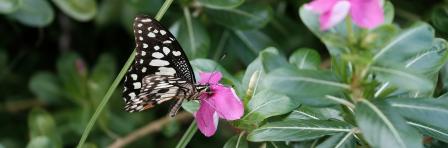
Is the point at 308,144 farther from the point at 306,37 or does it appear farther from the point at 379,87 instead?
the point at 306,37

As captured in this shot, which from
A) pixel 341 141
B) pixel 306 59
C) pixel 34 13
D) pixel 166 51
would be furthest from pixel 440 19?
pixel 34 13

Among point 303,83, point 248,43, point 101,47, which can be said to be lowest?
point 101,47

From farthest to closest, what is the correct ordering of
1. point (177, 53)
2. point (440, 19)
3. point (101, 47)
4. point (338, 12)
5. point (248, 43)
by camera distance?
point (101, 47) < point (248, 43) < point (440, 19) < point (177, 53) < point (338, 12)

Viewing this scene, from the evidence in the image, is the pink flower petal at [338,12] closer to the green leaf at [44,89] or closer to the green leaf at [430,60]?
the green leaf at [430,60]

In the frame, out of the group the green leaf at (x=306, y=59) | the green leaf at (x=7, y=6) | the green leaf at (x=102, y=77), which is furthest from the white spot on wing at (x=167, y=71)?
the green leaf at (x=102, y=77)

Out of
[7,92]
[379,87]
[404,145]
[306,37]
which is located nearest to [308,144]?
[379,87]

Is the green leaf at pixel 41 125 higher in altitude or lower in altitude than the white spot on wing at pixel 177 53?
lower

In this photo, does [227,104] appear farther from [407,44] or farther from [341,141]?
[407,44]
